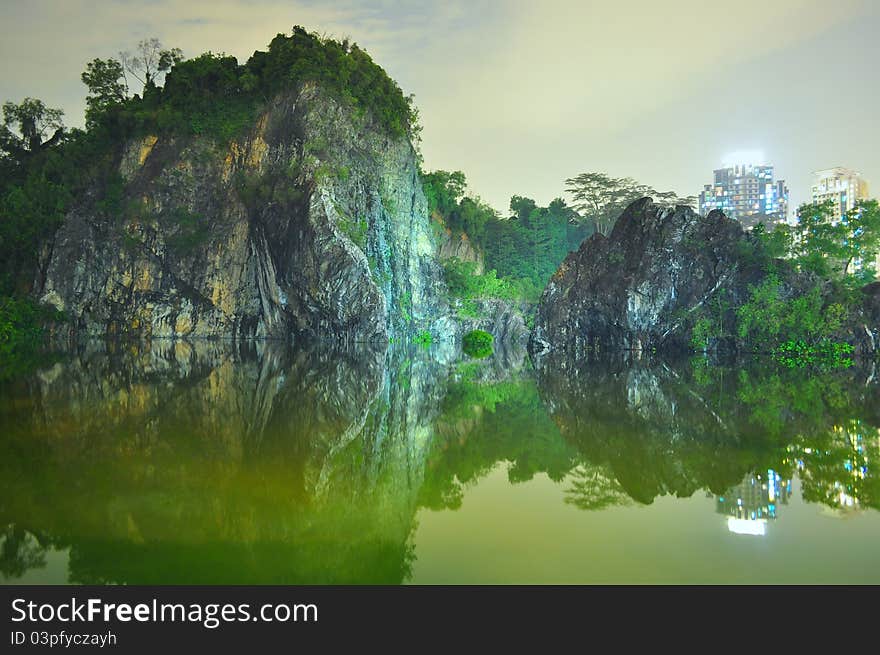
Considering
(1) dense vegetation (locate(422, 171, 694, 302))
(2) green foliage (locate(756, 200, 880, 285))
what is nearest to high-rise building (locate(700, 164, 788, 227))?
(1) dense vegetation (locate(422, 171, 694, 302))

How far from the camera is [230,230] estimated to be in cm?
4519

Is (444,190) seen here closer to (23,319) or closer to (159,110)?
(159,110)

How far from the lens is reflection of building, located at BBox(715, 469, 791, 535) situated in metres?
4.90

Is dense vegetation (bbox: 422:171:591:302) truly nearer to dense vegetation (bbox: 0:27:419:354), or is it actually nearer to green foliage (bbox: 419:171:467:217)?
green foliage (bbox: 419:171:467:217)

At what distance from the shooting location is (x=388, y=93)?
159 feet

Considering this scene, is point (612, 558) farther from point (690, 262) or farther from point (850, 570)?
point (690, 262)

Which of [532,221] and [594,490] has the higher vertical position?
[532,221]

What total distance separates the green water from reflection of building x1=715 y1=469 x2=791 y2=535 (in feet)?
0.08

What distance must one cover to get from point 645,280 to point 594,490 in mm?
31391

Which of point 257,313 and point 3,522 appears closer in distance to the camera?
point 3,522

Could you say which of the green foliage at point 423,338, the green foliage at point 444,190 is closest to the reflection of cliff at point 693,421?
the green foliage at point 423,338

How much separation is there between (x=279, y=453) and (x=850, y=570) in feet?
18.0

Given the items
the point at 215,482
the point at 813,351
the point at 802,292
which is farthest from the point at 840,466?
the point at 802,292

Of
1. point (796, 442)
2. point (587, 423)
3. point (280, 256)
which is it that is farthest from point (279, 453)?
point (280, 256)
